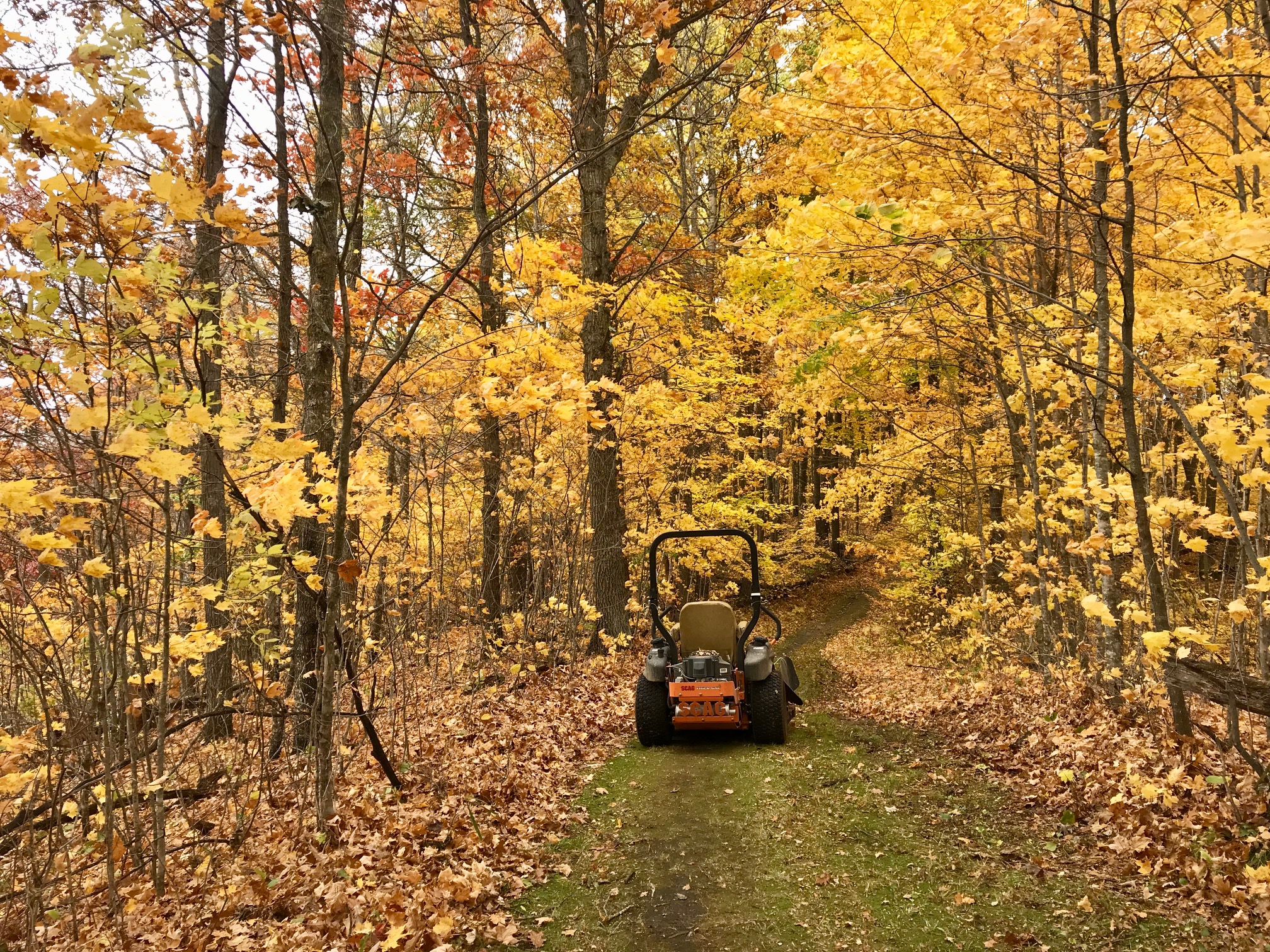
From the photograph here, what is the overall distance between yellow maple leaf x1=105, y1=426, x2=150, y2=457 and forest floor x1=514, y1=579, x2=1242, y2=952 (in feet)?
9.63

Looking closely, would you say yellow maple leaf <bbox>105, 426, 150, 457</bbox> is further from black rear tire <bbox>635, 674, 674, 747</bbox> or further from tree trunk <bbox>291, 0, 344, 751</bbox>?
black rear tire <bbox>635, 674, 674, 747</bbox>

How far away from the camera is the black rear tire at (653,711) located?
6.93m

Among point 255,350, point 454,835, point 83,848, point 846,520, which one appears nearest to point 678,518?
point 255,350

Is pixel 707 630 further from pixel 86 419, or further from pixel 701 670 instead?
pixel 86 419

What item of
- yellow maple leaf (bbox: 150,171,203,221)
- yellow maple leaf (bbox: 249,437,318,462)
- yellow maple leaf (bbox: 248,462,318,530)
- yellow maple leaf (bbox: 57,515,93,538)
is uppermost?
yellow maple leaf (bbox: 150,171,203,221)

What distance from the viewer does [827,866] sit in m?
4.48

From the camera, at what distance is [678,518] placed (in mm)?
12852

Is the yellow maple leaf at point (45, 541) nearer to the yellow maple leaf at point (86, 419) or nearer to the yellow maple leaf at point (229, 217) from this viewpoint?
the yellow maple leaf at point (86, 419)

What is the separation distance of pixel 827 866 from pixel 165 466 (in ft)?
13.2

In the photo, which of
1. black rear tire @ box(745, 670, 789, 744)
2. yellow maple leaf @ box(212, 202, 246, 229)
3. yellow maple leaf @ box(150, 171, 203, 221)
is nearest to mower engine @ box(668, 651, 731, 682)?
black rear tire @ box(745, 670, 789, 744)

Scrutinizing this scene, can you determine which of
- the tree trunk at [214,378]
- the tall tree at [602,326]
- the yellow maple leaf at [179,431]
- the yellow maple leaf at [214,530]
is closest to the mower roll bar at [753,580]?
the tall tree at [602,326]

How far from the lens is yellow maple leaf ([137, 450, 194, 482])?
300 cm

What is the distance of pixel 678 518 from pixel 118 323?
31.6 feet

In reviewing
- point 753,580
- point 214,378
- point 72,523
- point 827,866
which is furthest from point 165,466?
point 753,580
